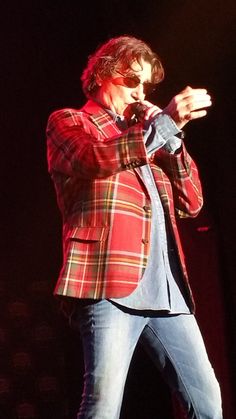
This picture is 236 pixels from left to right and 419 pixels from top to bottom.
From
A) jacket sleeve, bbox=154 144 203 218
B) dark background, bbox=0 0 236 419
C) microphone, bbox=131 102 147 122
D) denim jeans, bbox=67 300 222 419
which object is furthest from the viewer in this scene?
dark background, bbox=0 0 236 419

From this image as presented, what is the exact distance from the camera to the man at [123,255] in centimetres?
161

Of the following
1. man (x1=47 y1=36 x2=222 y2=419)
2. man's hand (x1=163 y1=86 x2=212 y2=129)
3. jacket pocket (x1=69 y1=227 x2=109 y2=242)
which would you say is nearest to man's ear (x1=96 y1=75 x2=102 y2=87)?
man (x1=47 y1=36 x2=222 y2=419)

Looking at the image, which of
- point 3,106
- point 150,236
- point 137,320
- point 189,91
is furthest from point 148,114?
Result: point 3,106

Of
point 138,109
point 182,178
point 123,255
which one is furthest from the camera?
point 182,178

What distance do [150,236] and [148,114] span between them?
331mm

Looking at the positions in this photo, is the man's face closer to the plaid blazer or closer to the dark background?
the plaid blazer

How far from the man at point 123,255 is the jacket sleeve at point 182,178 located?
0.04m

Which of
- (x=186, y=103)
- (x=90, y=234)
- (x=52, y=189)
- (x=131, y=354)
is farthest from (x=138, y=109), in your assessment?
(x=52, y=189)

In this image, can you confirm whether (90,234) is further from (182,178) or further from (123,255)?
(182,178)

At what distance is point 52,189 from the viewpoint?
3342 millimetres

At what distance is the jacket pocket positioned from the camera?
5.45 feet

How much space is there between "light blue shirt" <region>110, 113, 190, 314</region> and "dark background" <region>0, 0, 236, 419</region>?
1.33m

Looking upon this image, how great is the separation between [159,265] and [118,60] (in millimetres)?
669

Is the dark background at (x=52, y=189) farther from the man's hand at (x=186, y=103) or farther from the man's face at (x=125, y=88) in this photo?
the man's hand at (x=186, y=103)
